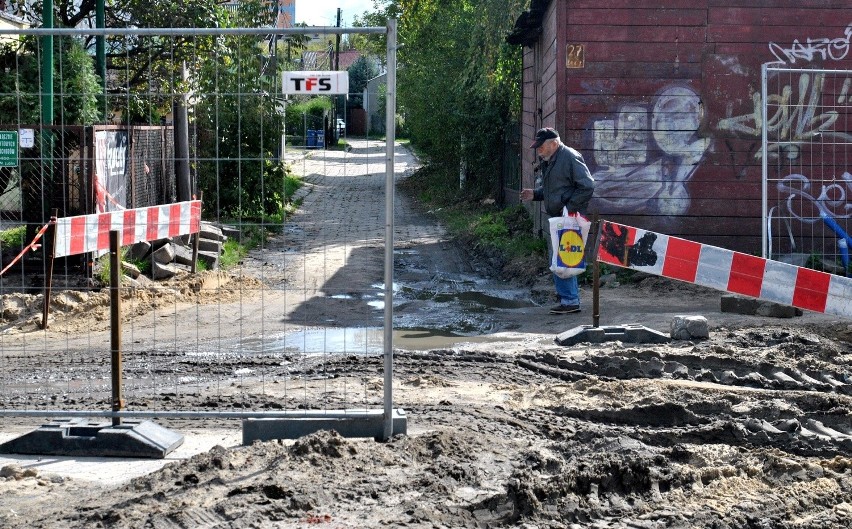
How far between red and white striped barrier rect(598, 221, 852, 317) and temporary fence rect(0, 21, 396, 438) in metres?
2.50

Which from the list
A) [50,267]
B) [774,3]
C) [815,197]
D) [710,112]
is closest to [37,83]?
[50,267]

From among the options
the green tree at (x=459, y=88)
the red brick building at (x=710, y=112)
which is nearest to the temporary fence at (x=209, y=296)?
the red brick building at (x=710, y=112)

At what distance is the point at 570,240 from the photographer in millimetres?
11344

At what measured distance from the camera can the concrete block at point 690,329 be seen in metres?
9.97

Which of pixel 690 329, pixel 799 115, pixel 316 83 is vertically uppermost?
pixel 799 115

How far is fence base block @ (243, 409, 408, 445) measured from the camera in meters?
6.31

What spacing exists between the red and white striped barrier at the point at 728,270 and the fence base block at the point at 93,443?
565 centimetres

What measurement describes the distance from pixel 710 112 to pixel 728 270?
508cm

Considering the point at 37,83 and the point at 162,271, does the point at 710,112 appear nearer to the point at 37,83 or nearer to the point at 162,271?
the point at 162,271

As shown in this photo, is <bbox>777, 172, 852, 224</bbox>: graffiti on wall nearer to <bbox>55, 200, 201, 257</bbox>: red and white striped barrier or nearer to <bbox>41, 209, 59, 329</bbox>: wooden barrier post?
<bbox>55, 200, 201, 257</bbox>: red and white striped barrier

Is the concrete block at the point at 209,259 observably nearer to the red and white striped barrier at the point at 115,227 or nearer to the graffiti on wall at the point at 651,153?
the red and white striped barrier at the point at 115,227

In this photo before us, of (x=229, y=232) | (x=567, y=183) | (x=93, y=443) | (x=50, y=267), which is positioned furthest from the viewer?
(x=229, y=232)

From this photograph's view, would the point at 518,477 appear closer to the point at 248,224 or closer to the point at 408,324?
the point at 408,324

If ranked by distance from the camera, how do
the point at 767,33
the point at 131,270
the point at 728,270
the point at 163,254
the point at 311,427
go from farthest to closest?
the point at 767,33
the point at 163,254
the point at 131,270
the point at 728,270
the point at 311,427
